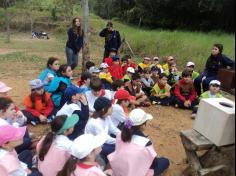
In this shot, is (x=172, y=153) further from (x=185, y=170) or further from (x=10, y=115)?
(x=10, y=115)

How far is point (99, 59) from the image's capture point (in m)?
11.8

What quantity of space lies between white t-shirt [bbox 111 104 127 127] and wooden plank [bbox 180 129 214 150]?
1.06m

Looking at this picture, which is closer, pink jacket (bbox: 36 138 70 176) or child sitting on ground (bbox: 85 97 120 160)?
pink jacket (bbox: 36 138 70 176)

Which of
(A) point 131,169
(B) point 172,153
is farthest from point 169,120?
(A) point 131,169

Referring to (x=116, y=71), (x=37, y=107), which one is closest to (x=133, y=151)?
(x=37, y=107)

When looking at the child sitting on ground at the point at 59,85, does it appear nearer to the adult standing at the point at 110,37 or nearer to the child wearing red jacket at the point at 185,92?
the child wearing red jacket at the point at 185,92

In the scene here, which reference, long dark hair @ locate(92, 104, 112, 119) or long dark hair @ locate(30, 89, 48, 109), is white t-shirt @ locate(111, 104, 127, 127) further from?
long dark hair @ locate(30, 89, 48, 109)

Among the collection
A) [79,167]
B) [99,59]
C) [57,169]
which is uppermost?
[79,167]

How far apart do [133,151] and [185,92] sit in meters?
3.41

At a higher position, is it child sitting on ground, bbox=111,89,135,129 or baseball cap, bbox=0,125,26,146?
baseball cap, bbox=0,125,26,146

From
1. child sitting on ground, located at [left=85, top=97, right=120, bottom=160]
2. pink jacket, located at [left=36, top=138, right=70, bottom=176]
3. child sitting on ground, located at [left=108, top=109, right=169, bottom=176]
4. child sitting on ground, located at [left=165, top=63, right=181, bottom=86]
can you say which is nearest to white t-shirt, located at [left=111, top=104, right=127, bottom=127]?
child sitting on ground, located at [left=85, top=97, right=120, bottom=160]

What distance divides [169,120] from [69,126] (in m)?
2.90

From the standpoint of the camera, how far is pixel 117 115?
14.5 ft

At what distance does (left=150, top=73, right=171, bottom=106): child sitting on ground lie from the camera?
6.53 metres
